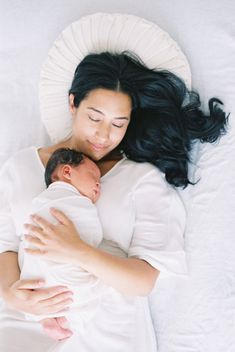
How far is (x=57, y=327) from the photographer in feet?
5.82

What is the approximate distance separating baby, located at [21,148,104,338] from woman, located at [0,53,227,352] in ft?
0.09

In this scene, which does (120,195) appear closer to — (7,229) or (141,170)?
(141,170)

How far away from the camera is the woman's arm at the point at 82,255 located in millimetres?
1705

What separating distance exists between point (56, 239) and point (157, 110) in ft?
1.77

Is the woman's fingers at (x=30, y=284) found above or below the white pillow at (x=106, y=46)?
below

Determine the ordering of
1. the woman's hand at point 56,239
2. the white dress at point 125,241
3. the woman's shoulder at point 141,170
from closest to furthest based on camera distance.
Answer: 1. the woman's hand at point 56,239
2. the white dress at point 125,241
3. the woman's shoulder at point 141,170

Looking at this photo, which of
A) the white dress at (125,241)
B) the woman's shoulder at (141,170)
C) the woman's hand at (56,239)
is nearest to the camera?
the woman's hand at (56,239)

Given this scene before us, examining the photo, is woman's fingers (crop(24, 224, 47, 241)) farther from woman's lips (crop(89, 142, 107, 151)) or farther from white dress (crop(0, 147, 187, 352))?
woman's lips (crop(89, 142, 107, 151))

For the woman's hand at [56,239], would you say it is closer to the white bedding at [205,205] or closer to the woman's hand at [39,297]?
the woman's hand at [39,297]

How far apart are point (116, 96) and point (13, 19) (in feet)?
2.01

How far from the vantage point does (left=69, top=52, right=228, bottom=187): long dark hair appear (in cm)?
191

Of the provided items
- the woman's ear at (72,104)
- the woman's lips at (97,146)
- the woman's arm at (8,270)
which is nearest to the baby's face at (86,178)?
the woman's lips at (97,146)

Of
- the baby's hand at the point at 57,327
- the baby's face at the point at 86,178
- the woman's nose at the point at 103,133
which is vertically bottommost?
the baby's hand at the point at 57,327

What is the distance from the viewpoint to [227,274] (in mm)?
1915
